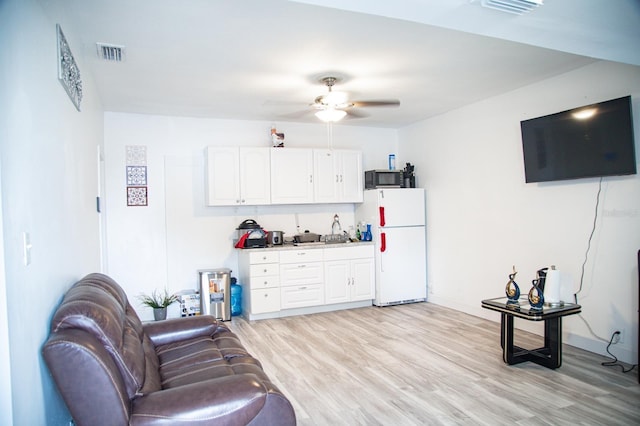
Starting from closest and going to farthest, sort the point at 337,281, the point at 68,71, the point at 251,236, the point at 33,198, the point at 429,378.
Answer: the point at 33,198, the point at 68,71, the point at 429,378, the point at 251,236, the point at 337,281

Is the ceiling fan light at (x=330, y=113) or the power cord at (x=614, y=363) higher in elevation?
the ceiling fan light at (x=330, y=113)

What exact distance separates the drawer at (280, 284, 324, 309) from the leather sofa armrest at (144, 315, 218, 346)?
2290 mm

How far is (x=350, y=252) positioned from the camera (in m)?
5.60

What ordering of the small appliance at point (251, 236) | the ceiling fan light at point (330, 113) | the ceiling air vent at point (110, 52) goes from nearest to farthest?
the ceiling air vent at point (110, 52), the ceiling fan light at point (330, 113), the small appliance at point (251, 236)

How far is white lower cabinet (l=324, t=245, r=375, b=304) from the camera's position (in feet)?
18.0

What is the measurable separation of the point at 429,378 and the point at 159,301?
347 centimetres

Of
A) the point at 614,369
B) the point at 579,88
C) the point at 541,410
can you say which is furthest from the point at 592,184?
the point at 541,410

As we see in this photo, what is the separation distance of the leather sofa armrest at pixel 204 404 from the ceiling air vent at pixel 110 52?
2.55 meters

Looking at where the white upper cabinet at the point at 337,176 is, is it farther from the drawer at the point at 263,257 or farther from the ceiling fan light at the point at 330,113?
the ceiling fan light at the point at 330,113

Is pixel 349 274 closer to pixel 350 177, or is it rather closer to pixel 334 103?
pixel 350 177

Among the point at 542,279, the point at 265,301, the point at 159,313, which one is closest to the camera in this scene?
the point at 542,279

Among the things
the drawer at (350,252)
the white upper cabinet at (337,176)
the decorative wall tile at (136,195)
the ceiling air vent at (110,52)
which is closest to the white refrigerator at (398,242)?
the drawer at (350,252)

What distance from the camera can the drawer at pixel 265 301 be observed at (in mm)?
5074

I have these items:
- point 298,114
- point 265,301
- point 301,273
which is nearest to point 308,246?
point 301,273
